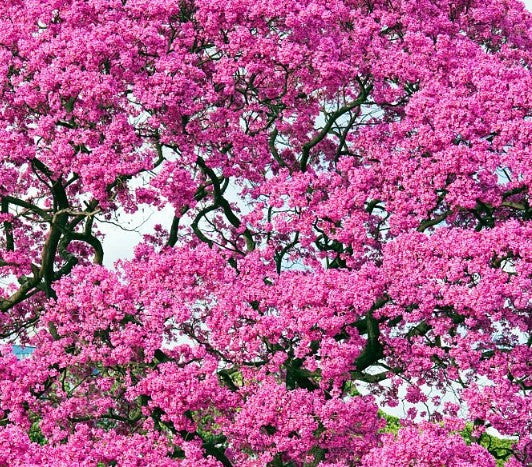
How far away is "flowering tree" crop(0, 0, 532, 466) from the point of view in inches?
641

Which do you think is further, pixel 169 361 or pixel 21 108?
pixel 21 108

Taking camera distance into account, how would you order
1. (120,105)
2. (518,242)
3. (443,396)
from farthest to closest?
(443,396), (120,105), (518,242)

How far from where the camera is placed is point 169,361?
54.8ft


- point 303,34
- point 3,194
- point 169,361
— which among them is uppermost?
point 303,34

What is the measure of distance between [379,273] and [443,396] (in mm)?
Answer: 3919

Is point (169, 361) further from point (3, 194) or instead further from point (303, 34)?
point (303, 34)

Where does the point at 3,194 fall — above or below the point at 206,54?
below

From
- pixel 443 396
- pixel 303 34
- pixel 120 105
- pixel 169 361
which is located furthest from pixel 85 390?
pixel 303 34

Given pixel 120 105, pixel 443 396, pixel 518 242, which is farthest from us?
pixel 443 396

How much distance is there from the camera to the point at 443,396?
1917cm

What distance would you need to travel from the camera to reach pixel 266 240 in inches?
850

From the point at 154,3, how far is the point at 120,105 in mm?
2579

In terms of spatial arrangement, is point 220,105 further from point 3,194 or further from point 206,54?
point 3,194

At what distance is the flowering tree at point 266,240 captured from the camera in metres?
16.3
